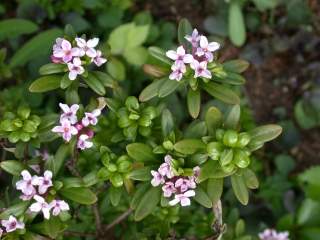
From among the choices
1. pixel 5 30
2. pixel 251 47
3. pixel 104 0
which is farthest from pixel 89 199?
pixel 251 47

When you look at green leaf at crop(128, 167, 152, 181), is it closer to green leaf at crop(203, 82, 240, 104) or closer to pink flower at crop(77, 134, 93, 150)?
pink flower at crop(77, 134, 93, 150)

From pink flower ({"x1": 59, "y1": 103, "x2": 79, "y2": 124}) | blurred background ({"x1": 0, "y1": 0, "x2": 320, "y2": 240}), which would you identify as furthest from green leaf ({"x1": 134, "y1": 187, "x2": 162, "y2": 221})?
blurred background ({"x1": 0, "y1": 0, "x2": 320, "y2": 240})

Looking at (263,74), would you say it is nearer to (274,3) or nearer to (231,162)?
(274,3)

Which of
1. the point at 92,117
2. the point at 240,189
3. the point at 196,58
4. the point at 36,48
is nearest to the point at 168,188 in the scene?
the point at 240,189

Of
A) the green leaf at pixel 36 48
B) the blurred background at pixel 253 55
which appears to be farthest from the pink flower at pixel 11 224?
the green leaf at pixel 36 48

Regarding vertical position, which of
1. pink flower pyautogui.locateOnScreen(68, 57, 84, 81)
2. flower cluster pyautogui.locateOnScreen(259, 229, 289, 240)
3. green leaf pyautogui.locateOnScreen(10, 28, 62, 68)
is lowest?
flower cluster pyautogui.locateOnScreen(259, 229, 289, 240)

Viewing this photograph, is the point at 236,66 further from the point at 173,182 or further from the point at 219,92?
the point at 173,182

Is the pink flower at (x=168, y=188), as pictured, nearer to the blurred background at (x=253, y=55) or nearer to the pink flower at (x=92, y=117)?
the pink flower at (x=92, y=117)
